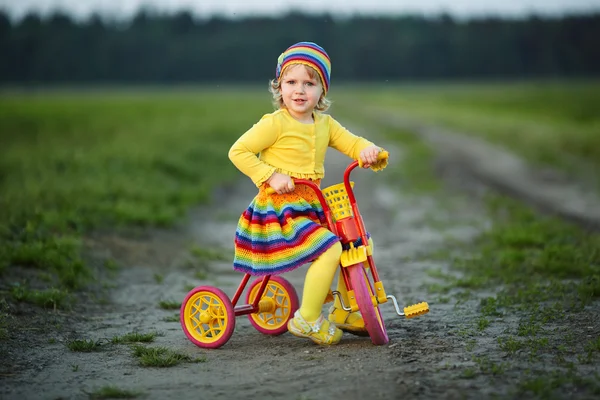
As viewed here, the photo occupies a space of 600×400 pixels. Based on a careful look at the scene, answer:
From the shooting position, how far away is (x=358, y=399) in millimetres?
3836

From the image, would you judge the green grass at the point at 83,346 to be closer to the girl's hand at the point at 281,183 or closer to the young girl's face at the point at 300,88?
the girl's hand at the point at 281,183

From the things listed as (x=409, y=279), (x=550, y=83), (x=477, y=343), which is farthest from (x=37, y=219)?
(x=550, y=83)

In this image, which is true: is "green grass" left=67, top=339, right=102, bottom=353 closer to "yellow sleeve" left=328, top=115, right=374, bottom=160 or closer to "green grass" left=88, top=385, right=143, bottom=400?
"green grass" left=88, top=385, right=143, bottom=400

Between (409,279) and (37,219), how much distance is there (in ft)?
12.6

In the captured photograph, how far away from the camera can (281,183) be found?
15.6 ft

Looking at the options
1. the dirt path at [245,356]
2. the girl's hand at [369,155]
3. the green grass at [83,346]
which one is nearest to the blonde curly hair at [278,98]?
the girl's hand at [369,155]

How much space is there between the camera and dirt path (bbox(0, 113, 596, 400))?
4035mm

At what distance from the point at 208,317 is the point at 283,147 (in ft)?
3.73

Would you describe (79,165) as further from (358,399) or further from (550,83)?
(550,83)

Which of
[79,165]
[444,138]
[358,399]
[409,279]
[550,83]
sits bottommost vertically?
[358,399]

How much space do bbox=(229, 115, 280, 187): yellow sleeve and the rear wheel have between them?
2.86 ft

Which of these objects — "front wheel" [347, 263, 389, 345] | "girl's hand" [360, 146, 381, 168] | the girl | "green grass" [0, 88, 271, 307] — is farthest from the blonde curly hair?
"green grass" [0, 88, 271, 307]

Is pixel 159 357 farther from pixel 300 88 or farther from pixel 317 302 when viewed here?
pixel 300 88

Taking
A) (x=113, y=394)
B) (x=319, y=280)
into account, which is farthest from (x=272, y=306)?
(x=113, y=394)
